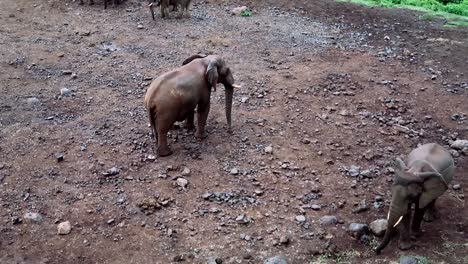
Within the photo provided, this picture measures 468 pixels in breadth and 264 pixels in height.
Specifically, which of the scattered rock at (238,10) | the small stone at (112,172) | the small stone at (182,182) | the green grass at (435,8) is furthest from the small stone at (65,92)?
the green grass at (435,8)

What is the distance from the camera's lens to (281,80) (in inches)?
387

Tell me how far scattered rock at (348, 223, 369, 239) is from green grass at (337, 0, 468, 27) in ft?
25.7

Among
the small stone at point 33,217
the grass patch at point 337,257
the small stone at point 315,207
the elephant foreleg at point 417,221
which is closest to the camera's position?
the grass patch at point 337,257

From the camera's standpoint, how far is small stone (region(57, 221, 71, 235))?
6.32 m

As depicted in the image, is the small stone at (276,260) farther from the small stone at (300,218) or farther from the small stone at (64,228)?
the small stone at (64,228)

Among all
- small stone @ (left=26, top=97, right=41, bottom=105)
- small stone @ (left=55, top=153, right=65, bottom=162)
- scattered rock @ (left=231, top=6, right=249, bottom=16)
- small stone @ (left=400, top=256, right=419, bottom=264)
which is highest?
scattered rock @ (left=231, top=6, right=249, bottom=16)

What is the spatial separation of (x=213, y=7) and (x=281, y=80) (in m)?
4.39

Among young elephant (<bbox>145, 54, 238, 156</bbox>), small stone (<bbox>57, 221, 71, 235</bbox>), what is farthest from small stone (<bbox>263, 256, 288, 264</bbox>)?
young elephant (<bbox>145, 54, 238, 156</bbox>)

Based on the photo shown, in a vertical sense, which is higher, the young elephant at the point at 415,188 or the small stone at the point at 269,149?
the young elephant at the point at 415,188

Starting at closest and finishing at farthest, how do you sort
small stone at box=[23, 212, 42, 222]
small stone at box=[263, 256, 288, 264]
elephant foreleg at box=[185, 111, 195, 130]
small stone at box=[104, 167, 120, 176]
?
small stone at box=[263, 256, 288, 264], small stone at box=[23, 212, 42, 222], small stone at box=[104, 167, 120, 176], elephant foreleg at box=[185, 111, 195, 130]

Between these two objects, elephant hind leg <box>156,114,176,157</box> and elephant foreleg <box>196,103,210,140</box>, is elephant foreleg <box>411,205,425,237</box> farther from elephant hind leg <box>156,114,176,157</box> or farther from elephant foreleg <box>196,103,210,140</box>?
elephant hind leg <box>156,114,176,157</box>

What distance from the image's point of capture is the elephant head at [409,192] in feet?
19.0

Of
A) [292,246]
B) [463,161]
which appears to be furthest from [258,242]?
[463,161]

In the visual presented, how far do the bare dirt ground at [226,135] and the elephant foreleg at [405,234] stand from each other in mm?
108
